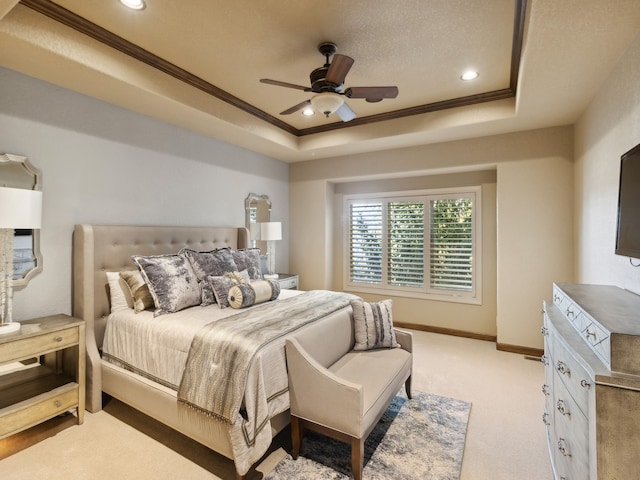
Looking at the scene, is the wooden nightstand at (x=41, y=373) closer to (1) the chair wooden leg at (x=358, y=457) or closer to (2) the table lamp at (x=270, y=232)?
(1) the chair wooden leg at (x=358, y=457)

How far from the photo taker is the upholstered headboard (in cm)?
267

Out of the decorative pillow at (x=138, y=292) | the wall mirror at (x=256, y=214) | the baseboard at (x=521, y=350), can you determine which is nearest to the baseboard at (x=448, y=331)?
the baseboard at (x=521, y=350)

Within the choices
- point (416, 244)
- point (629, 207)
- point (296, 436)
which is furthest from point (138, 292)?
point (416, 244)

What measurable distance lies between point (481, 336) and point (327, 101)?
377 cm

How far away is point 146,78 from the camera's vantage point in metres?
2.76

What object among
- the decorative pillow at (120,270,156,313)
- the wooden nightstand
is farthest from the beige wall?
the wooden nightstand

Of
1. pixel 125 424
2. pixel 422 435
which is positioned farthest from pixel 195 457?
pixel 422 435

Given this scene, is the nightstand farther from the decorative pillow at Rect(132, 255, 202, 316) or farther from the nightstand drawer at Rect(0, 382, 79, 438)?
the nightstand drawer at Rect(0, 382, 79, 438)

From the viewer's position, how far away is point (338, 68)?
7.59 feet

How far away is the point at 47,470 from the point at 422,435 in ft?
8.09

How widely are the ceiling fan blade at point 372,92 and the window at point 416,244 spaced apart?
2.49m

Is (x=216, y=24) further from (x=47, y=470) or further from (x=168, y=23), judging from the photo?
(x=47, y=470)

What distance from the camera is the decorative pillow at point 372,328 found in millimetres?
2703

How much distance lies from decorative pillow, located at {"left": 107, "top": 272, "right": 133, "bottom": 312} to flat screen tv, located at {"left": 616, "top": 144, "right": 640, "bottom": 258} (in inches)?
142
